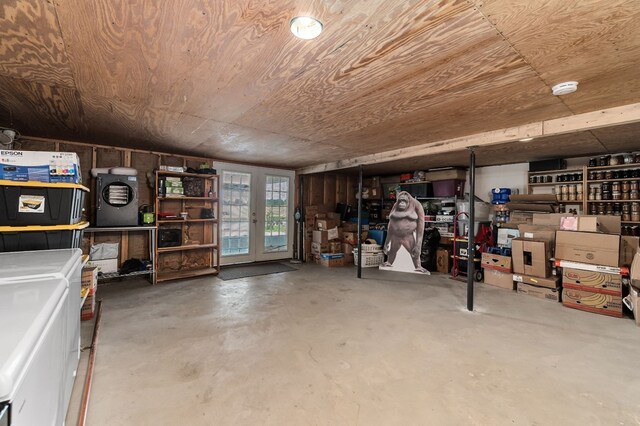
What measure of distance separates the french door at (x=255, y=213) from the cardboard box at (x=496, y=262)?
12.8 ft

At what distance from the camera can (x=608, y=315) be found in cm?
332

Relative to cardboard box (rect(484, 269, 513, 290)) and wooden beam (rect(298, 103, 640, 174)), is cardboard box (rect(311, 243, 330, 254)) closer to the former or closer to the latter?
wooden beam (rect(298, 103, 640, 174))

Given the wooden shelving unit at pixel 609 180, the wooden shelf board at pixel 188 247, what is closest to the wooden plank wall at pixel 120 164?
the wooden shelf board at pixel 188 247

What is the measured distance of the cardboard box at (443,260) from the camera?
5.45 meters

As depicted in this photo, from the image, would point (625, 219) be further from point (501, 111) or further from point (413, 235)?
point (501, 111)

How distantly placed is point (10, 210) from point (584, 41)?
154 inches

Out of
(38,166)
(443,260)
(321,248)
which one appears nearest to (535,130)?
(443,260)

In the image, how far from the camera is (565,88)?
81.6 inches

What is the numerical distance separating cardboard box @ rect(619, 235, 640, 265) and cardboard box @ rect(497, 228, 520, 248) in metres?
1.22

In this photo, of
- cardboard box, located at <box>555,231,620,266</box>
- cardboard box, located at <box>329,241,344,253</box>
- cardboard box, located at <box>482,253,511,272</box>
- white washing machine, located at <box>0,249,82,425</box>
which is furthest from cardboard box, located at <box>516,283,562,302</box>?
white washing machine, located at <box>0,249,82,425</box>

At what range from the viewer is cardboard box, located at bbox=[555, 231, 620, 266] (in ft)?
11.0

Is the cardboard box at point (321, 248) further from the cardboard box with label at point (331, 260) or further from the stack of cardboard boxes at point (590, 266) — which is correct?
the stack of cardboard boxes at point (590, 266)

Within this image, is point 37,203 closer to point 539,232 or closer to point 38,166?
point 38,166

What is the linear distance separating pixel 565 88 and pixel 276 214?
522cm
